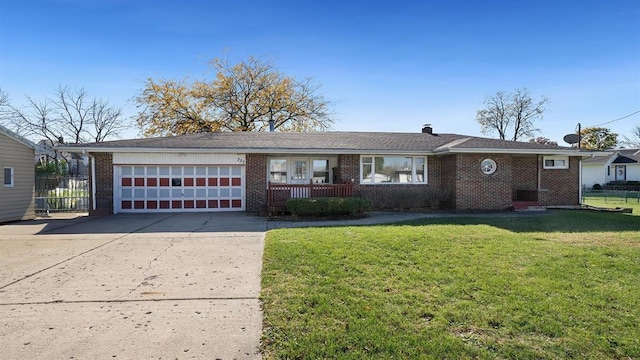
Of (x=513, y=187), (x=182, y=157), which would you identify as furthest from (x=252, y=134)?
(x=513, y=187)

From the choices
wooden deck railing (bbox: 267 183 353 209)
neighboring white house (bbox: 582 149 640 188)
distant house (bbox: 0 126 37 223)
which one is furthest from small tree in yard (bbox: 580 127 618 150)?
distant house (bbox: 0 126 37 223)

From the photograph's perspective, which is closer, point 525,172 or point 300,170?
point 525,172

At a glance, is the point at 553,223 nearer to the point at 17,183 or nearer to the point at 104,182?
the point at 104,182

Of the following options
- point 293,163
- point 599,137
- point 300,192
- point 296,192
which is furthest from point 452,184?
point 599,137

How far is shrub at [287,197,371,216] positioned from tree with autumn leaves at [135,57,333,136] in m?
20.0

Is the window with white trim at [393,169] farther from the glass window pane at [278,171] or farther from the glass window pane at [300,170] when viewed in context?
the glass window pane at [278,171]

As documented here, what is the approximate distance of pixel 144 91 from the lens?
102 ft

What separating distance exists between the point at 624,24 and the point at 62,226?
21.1m

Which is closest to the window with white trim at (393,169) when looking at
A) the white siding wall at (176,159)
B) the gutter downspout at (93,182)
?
the white siding wall at (176,159)

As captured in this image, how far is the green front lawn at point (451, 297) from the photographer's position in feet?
11.1

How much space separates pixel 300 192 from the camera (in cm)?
1384

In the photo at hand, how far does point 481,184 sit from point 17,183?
1774 centimetres

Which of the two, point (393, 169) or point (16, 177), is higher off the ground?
point (393, 169)

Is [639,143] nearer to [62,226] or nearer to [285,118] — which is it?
[285,118]
